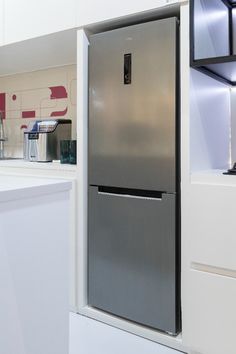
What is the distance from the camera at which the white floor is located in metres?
1.85

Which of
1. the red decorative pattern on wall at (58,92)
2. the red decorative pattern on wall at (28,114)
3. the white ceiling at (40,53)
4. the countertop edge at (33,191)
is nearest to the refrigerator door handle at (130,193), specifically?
the countertop edge at (33,191)

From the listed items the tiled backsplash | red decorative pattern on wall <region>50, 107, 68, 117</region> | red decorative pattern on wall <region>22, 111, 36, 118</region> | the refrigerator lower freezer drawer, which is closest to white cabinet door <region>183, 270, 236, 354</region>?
the refrigerator lower freezer drawer

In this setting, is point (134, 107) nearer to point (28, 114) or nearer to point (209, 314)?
point (209, 314)

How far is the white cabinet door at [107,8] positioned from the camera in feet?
6.08

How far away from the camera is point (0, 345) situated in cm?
103

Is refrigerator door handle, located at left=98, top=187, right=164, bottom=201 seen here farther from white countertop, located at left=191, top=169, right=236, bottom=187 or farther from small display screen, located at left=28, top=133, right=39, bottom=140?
small display screen, located at left=28, top=133, right=39, bottom=140

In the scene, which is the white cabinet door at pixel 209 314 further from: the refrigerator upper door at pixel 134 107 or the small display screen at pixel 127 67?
the small display screen at pixel 127 67

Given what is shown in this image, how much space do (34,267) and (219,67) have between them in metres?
1.32

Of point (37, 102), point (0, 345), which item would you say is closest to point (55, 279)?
point (0, 345)

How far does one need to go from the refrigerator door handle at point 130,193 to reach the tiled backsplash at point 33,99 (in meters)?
0.85

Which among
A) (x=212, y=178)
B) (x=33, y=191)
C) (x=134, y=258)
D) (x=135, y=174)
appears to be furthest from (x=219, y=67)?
(x=33, y=191)

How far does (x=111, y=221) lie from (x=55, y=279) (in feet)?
2.84

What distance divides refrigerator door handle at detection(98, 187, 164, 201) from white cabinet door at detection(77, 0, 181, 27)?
0.94 meters

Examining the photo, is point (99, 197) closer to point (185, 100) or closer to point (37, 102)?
point (185, 100)
